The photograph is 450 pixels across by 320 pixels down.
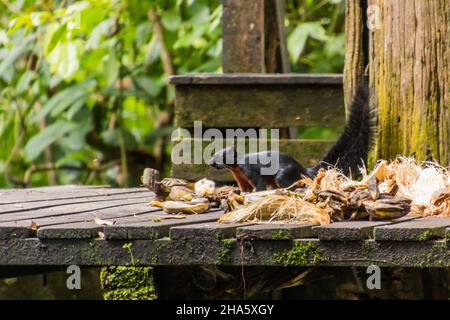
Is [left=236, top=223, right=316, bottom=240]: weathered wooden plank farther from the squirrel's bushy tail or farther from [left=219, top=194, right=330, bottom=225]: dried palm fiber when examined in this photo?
the squirrel's bushy tail

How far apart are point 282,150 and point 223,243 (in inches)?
85.5

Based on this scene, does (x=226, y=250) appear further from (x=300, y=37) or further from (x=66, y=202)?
(x=300, y=37)

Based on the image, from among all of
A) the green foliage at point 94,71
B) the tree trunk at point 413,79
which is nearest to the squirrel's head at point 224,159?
the tree trunk at point 413,79

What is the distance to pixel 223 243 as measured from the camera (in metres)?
2.60

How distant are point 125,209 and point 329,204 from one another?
82cm

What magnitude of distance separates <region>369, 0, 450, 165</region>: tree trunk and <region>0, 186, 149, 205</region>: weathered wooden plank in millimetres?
1188

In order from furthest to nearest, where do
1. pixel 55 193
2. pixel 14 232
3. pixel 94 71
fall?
pixel 94 71, pixel 55 193, pixel 14 232

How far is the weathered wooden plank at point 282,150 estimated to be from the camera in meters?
4.62

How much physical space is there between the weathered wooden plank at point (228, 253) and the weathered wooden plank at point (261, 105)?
6.68 feet

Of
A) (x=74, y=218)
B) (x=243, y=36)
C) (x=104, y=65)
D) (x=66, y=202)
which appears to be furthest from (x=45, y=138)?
(x=74, y=218)

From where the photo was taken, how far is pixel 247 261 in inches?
102

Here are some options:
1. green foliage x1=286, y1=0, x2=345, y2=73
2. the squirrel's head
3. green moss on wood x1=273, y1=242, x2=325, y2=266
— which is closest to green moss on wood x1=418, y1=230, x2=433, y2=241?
green moss on wood x1=273, y1=242, x2=325, y2=266
